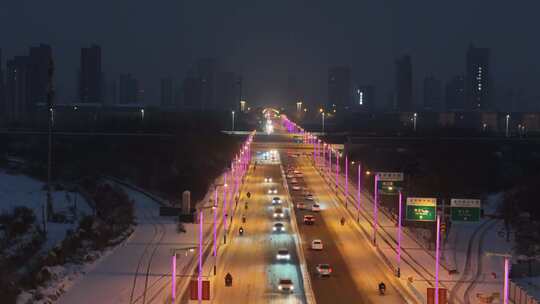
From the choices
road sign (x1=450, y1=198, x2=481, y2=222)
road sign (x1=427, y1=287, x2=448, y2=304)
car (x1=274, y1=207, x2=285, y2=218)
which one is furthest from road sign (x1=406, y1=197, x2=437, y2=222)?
car (x1=274, y1=207, x2=285, y2=218)

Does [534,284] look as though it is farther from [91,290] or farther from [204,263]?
[91,290]

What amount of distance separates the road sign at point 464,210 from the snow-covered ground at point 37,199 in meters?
19.0

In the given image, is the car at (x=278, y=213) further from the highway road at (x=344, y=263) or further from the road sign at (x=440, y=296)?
the road sign at (x=440, y=296)

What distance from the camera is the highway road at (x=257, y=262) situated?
25734 millimetres

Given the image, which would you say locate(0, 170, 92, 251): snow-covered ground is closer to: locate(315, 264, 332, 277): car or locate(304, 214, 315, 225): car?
locate(304, 214, 315, 225): car

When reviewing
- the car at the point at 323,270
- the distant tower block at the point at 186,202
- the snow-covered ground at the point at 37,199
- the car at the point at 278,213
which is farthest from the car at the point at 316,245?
the snow-covered ground at the point at 37,199

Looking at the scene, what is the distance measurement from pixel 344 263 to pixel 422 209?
3891 mm

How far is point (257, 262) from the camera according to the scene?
31.9 meters

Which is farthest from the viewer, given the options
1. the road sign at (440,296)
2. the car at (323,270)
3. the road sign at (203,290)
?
the car at (323,270)

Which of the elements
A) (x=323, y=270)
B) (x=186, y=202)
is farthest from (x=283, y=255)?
(x=186, y=202)

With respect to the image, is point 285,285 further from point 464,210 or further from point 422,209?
point 464,210

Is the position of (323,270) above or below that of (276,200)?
below

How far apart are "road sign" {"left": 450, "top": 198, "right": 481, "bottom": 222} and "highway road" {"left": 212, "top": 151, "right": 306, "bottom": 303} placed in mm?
6568

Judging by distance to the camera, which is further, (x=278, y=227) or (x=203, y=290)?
(x=278, y=227)
